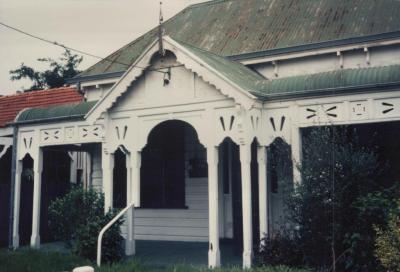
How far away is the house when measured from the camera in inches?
537

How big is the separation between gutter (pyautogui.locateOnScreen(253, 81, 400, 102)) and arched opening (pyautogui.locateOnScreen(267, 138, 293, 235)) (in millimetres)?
1013

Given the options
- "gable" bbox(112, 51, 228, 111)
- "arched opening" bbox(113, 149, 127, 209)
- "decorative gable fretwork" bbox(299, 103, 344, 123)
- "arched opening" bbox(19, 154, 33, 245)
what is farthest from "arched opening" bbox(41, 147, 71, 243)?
"decorative gable fretwork" bbox(299, 103, 344, 123)

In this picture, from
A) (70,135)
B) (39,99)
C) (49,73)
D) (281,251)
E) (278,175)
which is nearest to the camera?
(281,251)

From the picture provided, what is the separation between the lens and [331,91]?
9.02m

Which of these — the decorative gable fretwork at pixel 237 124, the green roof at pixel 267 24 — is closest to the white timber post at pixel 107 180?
the decorative gable fretwork at pixel 237 124

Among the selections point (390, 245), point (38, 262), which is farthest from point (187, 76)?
point (390, 245)

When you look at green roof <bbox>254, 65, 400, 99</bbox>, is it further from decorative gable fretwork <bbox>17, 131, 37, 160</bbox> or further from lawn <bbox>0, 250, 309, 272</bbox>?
decorative gable fretwork <bbox>17, 131, 37, 160</bbox>

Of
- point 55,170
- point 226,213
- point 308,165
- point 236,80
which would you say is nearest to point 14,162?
point 55,170

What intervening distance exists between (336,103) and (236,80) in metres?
2.11

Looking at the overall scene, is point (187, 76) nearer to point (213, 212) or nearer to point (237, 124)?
point (237, 124)

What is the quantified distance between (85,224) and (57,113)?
12.3 feet

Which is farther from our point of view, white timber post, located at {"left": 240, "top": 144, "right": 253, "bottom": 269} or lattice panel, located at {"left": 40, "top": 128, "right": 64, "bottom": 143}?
lattice panel, located at {"left": 40, "top": 128, "right": 64, "bottom": 143}

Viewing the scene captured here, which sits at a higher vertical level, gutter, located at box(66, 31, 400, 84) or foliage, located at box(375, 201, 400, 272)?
gutter, located at box(66, 31, 400, 84)

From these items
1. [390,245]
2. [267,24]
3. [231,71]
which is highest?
[267,24]
